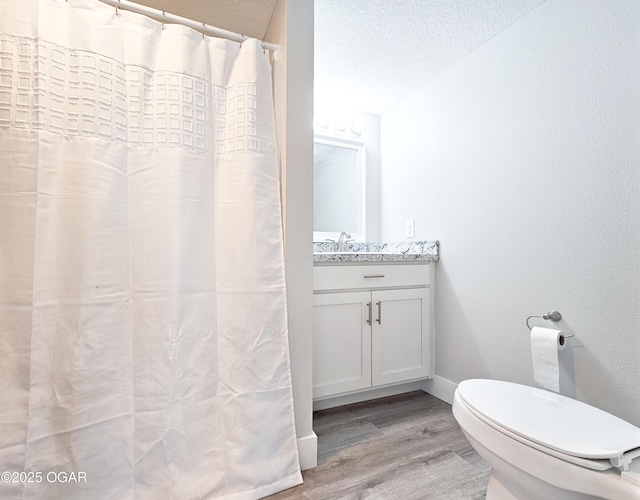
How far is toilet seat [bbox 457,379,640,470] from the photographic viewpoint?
0.72 m

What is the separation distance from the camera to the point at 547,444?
0.77 m

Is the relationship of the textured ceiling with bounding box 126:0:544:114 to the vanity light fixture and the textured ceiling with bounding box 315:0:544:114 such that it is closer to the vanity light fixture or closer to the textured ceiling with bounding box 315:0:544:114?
the textured ceiling with bounding box 315:0:544:114

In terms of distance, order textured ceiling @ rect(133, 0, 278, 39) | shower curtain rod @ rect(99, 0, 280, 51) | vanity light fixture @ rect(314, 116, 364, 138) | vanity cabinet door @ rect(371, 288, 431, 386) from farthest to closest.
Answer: vanity light fixture @ rect(314, 116, 364, 138)
vanity cabinet door @ rect(371, 288, 431, 386)
textured ceiling @ rect(133, 0, 278, 39)
shower curtain rod @ rect(99, 0, 280, 51)

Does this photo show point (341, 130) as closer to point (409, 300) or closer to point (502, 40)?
point (502, 40)

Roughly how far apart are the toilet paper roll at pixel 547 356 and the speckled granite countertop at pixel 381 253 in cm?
73

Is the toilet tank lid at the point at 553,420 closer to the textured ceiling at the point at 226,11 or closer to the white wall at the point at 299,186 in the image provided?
the white wall at the point at 299,186

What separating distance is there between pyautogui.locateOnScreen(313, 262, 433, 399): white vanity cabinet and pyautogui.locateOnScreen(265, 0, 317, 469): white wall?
0.35 metres

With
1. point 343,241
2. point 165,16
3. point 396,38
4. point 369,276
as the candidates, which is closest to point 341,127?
point 396,38

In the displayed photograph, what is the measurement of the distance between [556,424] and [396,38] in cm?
179

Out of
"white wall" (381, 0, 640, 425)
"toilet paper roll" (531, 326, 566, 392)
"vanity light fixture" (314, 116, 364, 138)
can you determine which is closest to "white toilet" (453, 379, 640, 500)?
"toilet paper roll" (531, 326, 566, 392)

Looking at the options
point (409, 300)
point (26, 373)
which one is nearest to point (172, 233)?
point (26, 373)

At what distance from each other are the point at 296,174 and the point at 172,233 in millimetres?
510

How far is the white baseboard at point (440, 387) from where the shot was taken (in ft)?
6.01

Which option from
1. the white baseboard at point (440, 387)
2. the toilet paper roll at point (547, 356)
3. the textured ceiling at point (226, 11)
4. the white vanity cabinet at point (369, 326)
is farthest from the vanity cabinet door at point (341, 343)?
the textured ceiling at point (226, 11)
